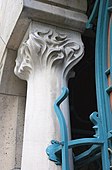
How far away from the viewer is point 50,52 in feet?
6.02

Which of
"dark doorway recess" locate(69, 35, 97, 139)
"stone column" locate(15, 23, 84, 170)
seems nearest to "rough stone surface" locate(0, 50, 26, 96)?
"stone column" locate(15, 23, 84, 170)

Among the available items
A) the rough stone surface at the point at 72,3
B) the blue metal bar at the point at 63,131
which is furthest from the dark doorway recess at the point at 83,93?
the blue metal bar at the point at 63,131

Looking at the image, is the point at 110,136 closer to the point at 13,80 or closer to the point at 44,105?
the point at 44,105

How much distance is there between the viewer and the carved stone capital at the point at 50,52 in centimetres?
184

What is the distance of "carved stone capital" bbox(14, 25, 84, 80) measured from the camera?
1841 mm

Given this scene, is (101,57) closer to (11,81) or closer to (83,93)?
(11,81)

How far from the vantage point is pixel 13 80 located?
219 centimetres

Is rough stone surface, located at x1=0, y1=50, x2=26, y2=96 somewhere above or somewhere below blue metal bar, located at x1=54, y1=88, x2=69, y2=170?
Answer: above

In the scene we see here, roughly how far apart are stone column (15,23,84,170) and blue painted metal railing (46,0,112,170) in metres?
0.09

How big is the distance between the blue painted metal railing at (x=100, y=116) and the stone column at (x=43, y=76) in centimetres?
9

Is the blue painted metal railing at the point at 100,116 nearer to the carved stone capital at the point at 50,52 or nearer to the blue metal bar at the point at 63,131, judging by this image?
the blue metal bar at the point at 63,131

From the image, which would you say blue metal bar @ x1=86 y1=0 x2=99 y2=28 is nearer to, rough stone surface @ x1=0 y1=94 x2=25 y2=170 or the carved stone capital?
the carved stone capital

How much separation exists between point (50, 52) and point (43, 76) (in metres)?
0.14

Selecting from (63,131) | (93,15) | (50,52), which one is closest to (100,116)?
(63,131)
